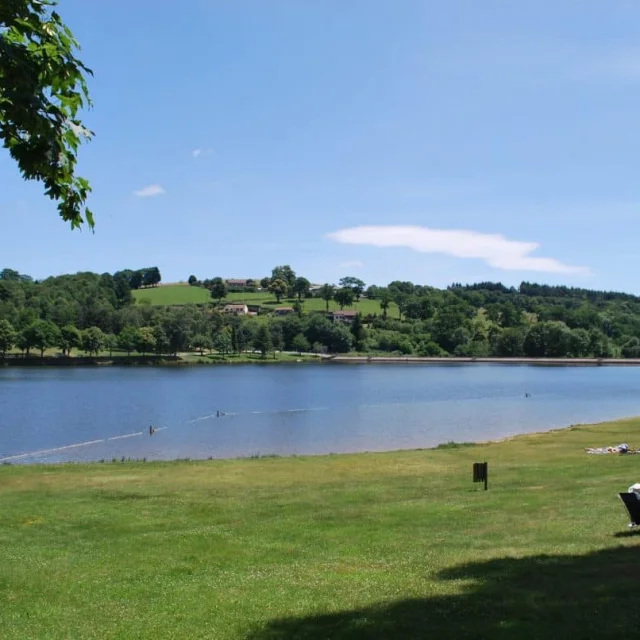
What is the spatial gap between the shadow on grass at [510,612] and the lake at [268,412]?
32301 millimetres

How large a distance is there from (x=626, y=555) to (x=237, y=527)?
9523 millimetres

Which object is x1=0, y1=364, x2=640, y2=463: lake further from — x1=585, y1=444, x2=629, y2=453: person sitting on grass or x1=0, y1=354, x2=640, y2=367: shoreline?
x1=0, y1=354, x2=640, y2=367: shoreline

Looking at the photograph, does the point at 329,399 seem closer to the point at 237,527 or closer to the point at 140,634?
Answer: the point at 237,527

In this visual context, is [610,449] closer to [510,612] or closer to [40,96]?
[510,612]

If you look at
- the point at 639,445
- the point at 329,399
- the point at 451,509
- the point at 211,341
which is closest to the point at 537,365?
the point at 211,341

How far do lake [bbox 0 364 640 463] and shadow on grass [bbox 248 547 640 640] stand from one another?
32.3 metres

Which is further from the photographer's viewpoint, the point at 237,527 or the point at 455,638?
the point at 237,527

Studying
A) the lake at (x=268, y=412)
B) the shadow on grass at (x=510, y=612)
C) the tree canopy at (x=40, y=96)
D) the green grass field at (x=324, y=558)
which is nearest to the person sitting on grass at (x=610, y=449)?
the lake at (x=268, y=412)

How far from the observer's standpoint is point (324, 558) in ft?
45.7

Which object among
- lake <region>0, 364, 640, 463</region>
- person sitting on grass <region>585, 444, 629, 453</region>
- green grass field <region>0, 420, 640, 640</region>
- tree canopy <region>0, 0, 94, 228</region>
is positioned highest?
tree canopy <region>0, 0, 94, 228</region>

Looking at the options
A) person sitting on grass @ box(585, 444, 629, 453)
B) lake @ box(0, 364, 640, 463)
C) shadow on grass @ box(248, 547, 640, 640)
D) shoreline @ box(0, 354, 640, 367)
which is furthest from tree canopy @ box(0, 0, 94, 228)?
shoreline @ box(0, 354, 640, 367)

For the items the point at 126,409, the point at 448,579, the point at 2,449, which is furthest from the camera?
the point at 126,409

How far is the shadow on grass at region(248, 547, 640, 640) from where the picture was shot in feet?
28.3

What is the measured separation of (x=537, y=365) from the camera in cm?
19338
